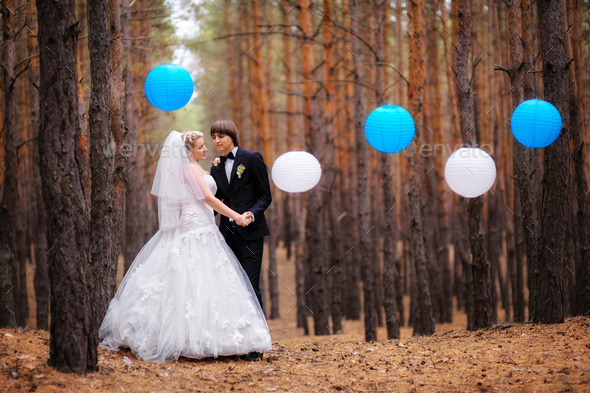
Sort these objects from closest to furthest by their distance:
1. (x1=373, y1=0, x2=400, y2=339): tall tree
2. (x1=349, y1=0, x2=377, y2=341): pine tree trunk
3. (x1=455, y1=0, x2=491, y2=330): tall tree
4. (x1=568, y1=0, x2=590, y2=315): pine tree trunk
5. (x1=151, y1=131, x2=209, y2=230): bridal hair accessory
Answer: (x1=151, y1=131, x2=209, y2=230): bridal hair accessory → (x1=455, y1=0, x2=491, y2=330): tall tree → (x1=568, y1=0, x2=590, y2=315): pine tree trunk → (x1=373, y1=0, x2=400, y2=339): tall tree → (x1=349, y1=0, x2=377, y2=341): pine tree trunk

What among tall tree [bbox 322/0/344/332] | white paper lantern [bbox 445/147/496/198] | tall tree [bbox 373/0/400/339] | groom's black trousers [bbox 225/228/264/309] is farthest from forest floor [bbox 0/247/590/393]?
tall tree [bbox 322/0/344/332]

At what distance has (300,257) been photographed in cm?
1307

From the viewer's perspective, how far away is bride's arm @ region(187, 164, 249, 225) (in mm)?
5292

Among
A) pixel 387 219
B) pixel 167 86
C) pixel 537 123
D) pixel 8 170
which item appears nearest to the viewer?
pixel 537 123

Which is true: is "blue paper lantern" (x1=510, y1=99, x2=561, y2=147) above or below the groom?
above

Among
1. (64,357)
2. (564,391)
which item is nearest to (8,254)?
(64,357)

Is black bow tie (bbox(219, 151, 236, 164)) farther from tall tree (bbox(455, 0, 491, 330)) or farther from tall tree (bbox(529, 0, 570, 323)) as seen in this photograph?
tall tree (bbox(529, 0, 570, 323))

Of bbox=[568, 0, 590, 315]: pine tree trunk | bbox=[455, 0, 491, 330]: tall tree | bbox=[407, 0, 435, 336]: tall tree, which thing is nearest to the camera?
bbox=[455, 0, 491, 330]: tall tree

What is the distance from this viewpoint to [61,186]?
169 inches

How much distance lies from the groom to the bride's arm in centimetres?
19

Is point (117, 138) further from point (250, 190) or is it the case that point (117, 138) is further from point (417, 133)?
point (417, 133)

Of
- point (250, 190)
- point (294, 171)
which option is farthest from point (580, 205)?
point (250, 190)

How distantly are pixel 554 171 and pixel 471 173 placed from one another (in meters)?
1.05

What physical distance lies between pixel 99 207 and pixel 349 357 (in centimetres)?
324
